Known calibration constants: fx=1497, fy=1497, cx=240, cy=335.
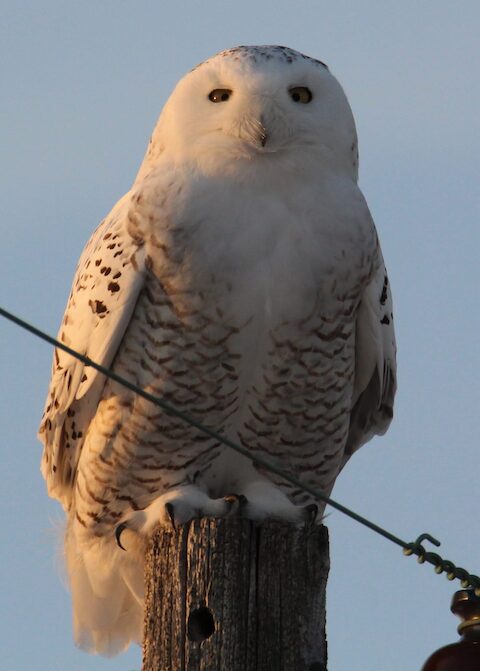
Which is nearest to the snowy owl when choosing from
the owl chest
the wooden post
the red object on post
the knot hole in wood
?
the owl chest

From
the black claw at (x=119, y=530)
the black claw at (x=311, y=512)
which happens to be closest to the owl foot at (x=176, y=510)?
the black claw at (x=119, y=530)

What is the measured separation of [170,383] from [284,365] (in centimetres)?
37

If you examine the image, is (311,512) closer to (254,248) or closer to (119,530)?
(119,530)

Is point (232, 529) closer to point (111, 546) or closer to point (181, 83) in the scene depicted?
point (111, 546)

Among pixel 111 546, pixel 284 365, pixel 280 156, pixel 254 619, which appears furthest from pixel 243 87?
pixel 254 619

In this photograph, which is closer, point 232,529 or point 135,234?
point 232,529

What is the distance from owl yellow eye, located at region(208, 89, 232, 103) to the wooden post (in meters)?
1.77

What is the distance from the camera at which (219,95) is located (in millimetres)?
4973

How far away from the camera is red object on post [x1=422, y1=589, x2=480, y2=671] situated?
3248 mm

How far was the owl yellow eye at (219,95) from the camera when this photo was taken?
4.96 metres

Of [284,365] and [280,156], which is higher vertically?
[280,156]

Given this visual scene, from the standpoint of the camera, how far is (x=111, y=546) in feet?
16.8

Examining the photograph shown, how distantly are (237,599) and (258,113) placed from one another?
1813mm

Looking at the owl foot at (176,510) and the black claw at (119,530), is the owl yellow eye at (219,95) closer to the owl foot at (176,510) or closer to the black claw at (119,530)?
the owl foot at (176,510)
